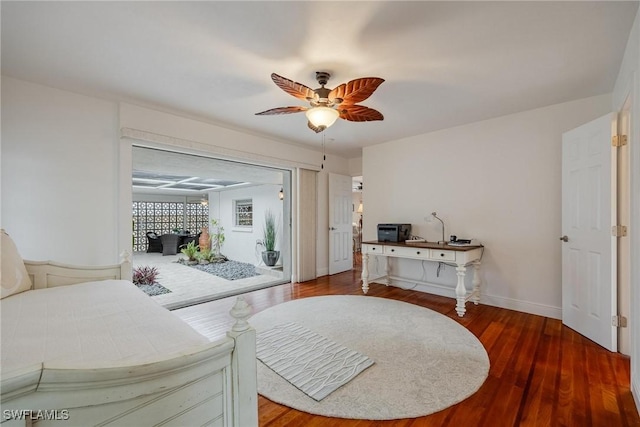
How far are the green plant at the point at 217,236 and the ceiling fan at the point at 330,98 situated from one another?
6.35 meters

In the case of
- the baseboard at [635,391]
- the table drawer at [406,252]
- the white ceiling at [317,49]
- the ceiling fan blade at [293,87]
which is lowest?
the baseboard at [635,391]

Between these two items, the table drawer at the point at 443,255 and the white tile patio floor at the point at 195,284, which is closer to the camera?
the table drawer at the point at 443,255

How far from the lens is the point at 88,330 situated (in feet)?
4.31

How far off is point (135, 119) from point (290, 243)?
2.81 m

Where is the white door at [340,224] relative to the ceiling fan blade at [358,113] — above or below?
below

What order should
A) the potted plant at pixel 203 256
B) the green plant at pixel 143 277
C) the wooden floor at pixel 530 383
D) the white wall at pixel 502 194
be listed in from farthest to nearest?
the potted plant at pixel 203 256 → the green plant at pixel 143 277 → the white wall at pixel 502 194 → the wooden floor at pixel 530 383

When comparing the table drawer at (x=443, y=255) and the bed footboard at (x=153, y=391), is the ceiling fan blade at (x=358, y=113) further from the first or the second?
the bed footboard at (x=153, y=391)

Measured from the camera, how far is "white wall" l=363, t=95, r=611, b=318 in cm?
309

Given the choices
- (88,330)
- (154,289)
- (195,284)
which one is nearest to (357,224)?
(195,284)

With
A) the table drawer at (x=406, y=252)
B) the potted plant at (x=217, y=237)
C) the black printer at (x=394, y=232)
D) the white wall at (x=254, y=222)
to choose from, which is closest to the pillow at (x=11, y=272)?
the table drawer at (x=406, y=252)

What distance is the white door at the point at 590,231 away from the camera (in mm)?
2307

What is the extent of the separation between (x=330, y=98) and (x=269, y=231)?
448 cm

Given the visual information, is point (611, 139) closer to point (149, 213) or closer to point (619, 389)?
point (619, 389)

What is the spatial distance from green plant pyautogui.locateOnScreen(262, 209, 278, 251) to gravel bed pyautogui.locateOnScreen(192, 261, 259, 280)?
0.64m
